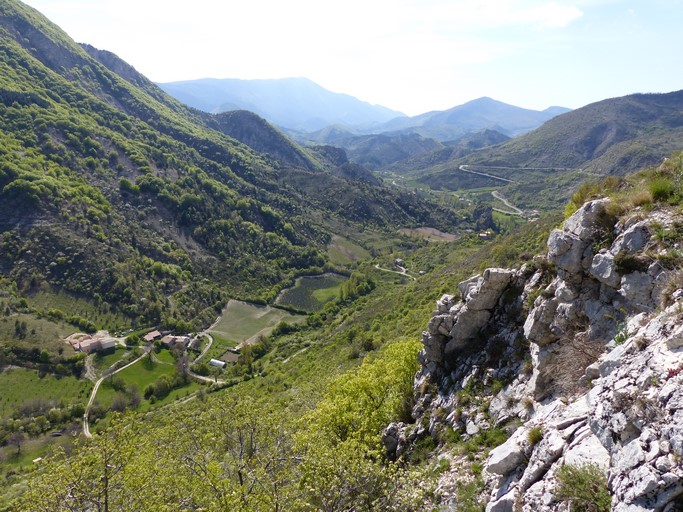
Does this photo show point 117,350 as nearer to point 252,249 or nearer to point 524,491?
point 252,249

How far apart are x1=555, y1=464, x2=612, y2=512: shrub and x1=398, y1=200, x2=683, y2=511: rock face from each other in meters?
0.29

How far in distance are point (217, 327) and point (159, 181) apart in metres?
96.8

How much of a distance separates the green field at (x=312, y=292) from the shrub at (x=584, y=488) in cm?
13708

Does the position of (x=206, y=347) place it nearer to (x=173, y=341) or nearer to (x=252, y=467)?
(x=173, y=341)

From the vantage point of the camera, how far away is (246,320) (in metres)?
138

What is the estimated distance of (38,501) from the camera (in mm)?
18906

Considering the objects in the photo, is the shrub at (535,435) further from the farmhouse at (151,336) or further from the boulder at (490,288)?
the farmhouse at (151,336)

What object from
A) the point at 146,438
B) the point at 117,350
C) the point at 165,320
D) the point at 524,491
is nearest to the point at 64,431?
the point at 117,350

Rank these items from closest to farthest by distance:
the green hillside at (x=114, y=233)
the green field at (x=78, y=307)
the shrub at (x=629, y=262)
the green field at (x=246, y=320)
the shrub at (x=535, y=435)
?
the shrub at (x=535, y=435) < the shrub at (x=629, y=262) < the green field at (x=78, y=307) < the green field at (x=246, y=320) < the green hillside at (x=114, y=233)

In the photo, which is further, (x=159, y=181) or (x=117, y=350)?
(x=159, y=181)

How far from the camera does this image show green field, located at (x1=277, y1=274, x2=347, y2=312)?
151 meters

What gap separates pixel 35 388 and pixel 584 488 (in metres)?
120

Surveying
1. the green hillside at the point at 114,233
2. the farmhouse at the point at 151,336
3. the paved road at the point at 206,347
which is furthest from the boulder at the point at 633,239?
the green hillside at the point at 114,233

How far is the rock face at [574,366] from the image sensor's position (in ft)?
30.8
